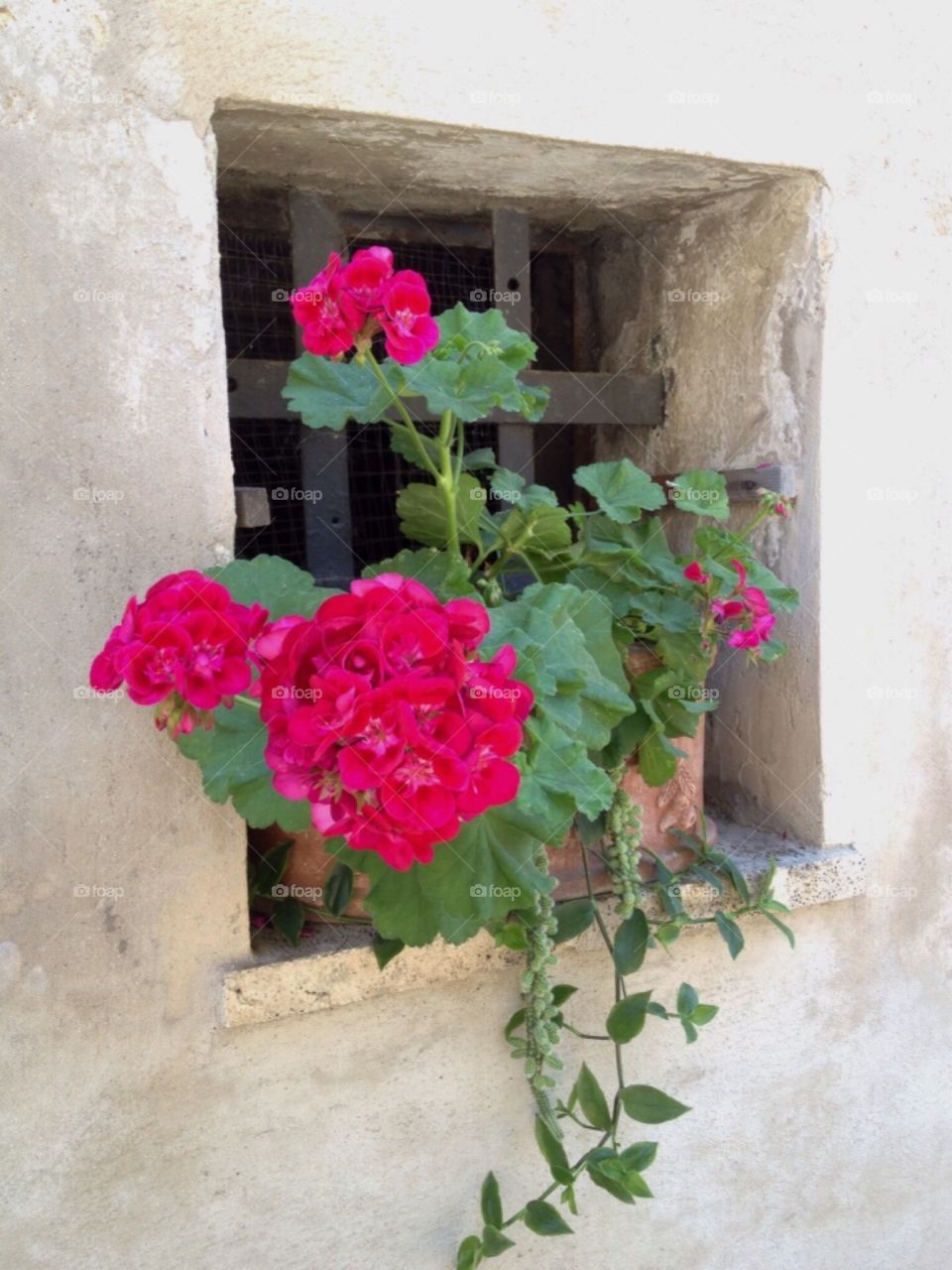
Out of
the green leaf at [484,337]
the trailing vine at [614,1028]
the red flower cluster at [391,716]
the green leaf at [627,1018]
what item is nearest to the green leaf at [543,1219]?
the trailing vine at [614,1028]

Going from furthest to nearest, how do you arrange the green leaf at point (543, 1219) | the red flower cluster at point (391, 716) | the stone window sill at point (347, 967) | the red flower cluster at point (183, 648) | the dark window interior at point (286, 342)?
the dark window interior at point (286, 342) < the green leaf at point (543, 1219) < the stone window sill at point (347, 967) < the red flower cluster at point (183, 648) < the red flower cluster at point (391, 716)

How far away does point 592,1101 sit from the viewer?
5.42 feet

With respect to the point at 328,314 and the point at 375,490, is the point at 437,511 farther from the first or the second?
the point at 375,490

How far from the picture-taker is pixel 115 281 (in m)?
1.41

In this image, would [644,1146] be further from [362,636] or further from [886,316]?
[886,316]

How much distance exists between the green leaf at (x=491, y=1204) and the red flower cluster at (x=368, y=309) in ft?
3.90

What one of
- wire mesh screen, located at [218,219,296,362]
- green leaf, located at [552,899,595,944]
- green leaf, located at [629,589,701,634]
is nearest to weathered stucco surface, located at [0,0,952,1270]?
green leaf, located at [552,899,595,944]

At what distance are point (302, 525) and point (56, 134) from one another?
2.79 ft

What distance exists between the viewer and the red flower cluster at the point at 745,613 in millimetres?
1635

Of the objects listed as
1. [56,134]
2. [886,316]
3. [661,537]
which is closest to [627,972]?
[661,537]

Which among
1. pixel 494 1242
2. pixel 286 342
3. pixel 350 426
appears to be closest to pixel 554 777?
pixel 494 1242

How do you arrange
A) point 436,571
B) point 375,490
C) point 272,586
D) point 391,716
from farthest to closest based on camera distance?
point 375,490 < point 436,571 < point 272,586 < point 391,716

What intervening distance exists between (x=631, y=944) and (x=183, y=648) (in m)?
0.88

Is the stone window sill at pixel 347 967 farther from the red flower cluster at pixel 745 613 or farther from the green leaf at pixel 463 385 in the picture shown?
the green leaf at pixel 463 385
